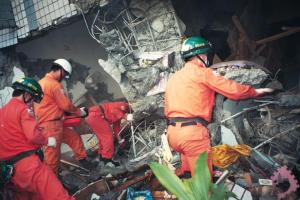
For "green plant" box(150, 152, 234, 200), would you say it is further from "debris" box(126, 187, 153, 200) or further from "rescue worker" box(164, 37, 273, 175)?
"debris" box(126, 187, 153, 200)

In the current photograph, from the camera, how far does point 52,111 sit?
6.77 meters

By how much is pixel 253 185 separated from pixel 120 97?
505 cm

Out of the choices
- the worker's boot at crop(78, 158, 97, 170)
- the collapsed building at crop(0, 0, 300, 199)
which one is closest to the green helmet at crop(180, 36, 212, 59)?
the collapsed building at crop(0, 0, 300, 199)

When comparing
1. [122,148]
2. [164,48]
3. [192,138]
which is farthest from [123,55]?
[192,138]

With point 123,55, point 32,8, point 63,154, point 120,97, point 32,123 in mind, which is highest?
Answer: point 32,8

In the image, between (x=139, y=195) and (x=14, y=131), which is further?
(x=139, y=195)

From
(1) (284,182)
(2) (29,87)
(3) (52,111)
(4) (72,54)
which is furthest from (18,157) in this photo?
(4) (72,54)

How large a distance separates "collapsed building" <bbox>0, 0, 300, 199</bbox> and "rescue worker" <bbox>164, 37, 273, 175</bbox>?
89cm

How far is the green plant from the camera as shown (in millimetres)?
2016

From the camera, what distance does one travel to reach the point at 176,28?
6938mm

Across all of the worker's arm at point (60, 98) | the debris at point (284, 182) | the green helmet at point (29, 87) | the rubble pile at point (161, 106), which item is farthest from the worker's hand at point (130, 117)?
the debris at point (284, 182)

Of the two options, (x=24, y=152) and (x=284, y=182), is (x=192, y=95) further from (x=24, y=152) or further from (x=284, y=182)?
(x=24, y=152)

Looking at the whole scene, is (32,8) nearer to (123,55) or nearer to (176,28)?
(123,55)

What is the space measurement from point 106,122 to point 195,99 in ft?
11.1
